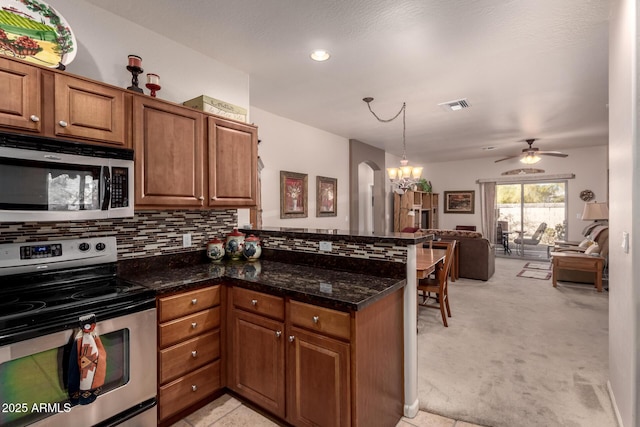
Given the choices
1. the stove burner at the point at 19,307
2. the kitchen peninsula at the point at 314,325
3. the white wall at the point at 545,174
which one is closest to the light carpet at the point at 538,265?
the white wall at the point at 545,174

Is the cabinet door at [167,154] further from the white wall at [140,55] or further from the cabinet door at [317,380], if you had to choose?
the cabinet door at [317,380]

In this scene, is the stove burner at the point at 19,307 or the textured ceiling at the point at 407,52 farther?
the textured ceiling at the point at 407,52

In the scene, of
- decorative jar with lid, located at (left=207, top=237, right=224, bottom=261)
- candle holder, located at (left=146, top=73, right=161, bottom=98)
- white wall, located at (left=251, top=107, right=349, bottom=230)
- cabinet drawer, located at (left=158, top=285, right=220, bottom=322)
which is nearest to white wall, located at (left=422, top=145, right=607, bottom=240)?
white wall, located at (left=251, top=107, right=349, bottom=230)

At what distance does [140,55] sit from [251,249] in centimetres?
175

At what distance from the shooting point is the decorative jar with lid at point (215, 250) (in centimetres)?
263

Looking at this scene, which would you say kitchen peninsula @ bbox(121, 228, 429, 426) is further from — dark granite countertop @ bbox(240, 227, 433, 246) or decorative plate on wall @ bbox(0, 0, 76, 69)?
decorative plate on wall @ bbox(0, 0, 76, 69)

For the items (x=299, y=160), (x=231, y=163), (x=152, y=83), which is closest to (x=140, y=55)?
(x=152, y=83)

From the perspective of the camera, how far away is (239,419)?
2.01 metres

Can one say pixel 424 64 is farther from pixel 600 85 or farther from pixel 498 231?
pixel 498 231

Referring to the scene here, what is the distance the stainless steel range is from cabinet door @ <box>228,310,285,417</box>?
52 cm

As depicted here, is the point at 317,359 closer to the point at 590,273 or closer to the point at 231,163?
the point at 231,163

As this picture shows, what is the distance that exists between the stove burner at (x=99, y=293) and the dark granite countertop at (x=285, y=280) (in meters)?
0.17

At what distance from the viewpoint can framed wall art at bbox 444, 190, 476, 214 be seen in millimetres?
8890

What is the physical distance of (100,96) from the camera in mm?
1845
